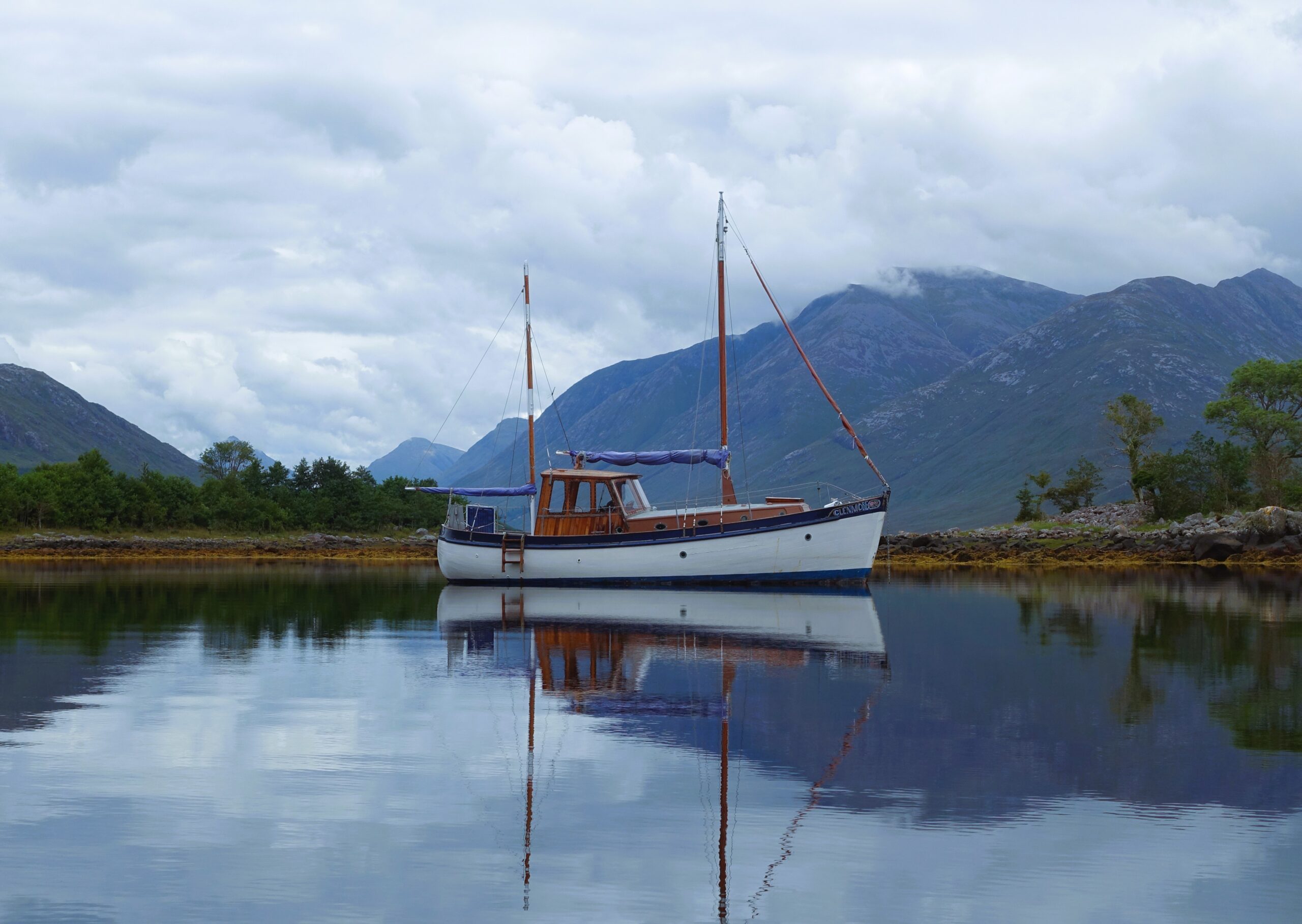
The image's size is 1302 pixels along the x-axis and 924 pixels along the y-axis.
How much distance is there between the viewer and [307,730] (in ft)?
51.5

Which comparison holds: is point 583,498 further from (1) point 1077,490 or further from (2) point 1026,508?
(2) point 1026,508

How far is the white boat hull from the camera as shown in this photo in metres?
47.5

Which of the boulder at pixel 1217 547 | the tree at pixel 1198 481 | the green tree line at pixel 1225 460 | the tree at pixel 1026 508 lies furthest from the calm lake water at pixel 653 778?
the tree at pixel 1026 508

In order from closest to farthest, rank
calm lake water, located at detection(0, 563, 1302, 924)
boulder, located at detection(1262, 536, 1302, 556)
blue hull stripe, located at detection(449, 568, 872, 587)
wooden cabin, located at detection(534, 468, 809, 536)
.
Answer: calm lake water, located at detection(0, 563, 1302, 924)
blue hull stripe, located at detection(449, 568, 872, 587)
wooden cabin, located at detection(534, 468, 809, 536)
boulder, located at detection(1262, 536, 1302, 556)

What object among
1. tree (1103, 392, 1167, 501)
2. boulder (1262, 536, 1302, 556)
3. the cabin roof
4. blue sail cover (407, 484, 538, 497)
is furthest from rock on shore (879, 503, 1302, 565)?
the cabin roof

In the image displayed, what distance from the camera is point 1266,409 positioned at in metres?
101

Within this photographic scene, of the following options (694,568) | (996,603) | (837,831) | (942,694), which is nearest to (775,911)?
(837,831)

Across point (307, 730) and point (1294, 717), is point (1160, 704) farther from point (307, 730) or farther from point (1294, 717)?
point (307, 730)

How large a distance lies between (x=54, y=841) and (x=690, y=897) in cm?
536

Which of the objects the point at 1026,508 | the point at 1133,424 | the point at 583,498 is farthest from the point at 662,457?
the point at 1133,424

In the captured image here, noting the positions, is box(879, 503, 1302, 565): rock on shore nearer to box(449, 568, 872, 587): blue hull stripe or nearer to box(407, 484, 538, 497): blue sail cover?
box(449, 568, 872, 587): blue hull stripe

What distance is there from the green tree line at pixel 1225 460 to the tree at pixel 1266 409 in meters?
0.08

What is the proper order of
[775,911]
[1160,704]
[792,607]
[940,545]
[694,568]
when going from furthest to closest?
[940,545]
[694,568]
[792,607]
[1160,704]
[775,911]

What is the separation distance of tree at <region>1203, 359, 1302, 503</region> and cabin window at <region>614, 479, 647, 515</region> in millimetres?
55275
